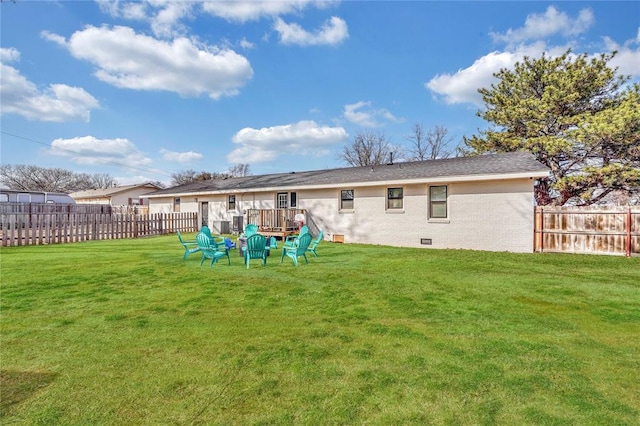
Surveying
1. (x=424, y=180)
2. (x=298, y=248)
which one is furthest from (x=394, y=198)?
(x=298, y=248)

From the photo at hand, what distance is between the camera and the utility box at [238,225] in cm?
1847

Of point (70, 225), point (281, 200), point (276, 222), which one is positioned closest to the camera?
point (70, 225)

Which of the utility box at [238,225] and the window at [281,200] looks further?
the utility box at [238,225]

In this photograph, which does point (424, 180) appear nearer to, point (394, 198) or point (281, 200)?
point (394, 198)

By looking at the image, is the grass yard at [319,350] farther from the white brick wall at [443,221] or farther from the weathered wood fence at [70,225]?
the weathered wood fence at [70,225]

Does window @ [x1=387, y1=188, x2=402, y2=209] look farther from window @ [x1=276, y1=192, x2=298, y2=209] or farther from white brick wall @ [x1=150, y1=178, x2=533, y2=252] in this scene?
window @ [x1=276, y1=192, x2=298, y2=209]

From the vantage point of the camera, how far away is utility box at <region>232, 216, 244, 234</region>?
727 inches

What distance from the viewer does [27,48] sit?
14.5m

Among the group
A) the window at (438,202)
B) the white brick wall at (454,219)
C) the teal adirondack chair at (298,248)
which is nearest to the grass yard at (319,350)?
the teal adirondack chair at (298,248)

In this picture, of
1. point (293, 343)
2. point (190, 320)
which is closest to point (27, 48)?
point (190, 320)

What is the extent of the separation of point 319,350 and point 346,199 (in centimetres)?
1182

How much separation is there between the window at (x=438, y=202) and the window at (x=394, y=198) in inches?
49.9

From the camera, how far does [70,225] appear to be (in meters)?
15.0

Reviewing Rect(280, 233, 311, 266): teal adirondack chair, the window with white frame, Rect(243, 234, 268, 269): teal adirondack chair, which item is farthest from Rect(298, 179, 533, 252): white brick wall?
Rect(243, 234, 268, 269): teal adirondack chair
